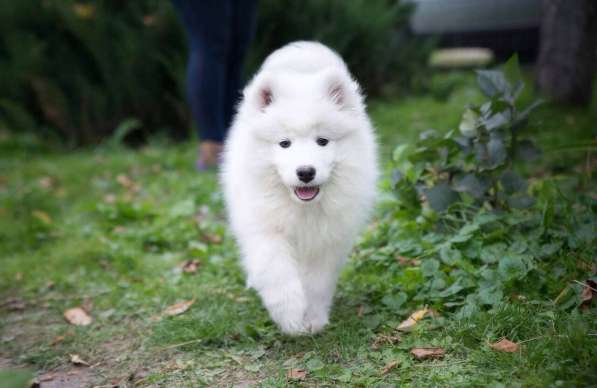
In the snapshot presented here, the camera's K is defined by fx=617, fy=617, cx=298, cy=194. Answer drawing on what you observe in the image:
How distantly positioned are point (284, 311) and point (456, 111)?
4230 millimetres

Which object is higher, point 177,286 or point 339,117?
point 339,117

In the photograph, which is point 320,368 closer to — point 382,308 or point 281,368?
point 281,368

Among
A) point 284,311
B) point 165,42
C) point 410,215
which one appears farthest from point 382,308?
point 165,42

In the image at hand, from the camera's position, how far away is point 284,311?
8.39ft

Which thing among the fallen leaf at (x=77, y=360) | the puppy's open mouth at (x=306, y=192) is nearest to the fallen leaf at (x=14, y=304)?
the fallen leaf at (x=77, y=360)

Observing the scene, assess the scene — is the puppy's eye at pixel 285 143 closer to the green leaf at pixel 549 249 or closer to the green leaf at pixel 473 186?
the green leaf at pixel 473 186

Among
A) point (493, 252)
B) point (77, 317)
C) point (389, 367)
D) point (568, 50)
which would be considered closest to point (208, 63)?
point (77, 317)

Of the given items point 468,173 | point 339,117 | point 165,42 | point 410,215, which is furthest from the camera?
point 165,42

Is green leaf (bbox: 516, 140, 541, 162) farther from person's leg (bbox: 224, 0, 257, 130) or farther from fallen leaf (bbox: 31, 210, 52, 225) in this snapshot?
fallen leaf (bbox: 31, 210, 52, 225)

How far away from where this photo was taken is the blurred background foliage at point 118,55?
6.65 meters

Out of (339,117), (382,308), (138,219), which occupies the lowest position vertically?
(138,219)

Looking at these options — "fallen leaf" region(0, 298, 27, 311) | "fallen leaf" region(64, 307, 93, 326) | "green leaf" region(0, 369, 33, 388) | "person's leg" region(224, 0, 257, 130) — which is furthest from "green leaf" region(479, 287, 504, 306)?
"person's leg" region(224, 0, 257, 130)

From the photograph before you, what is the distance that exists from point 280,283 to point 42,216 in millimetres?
2855

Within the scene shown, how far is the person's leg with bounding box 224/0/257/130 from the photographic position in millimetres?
4617
